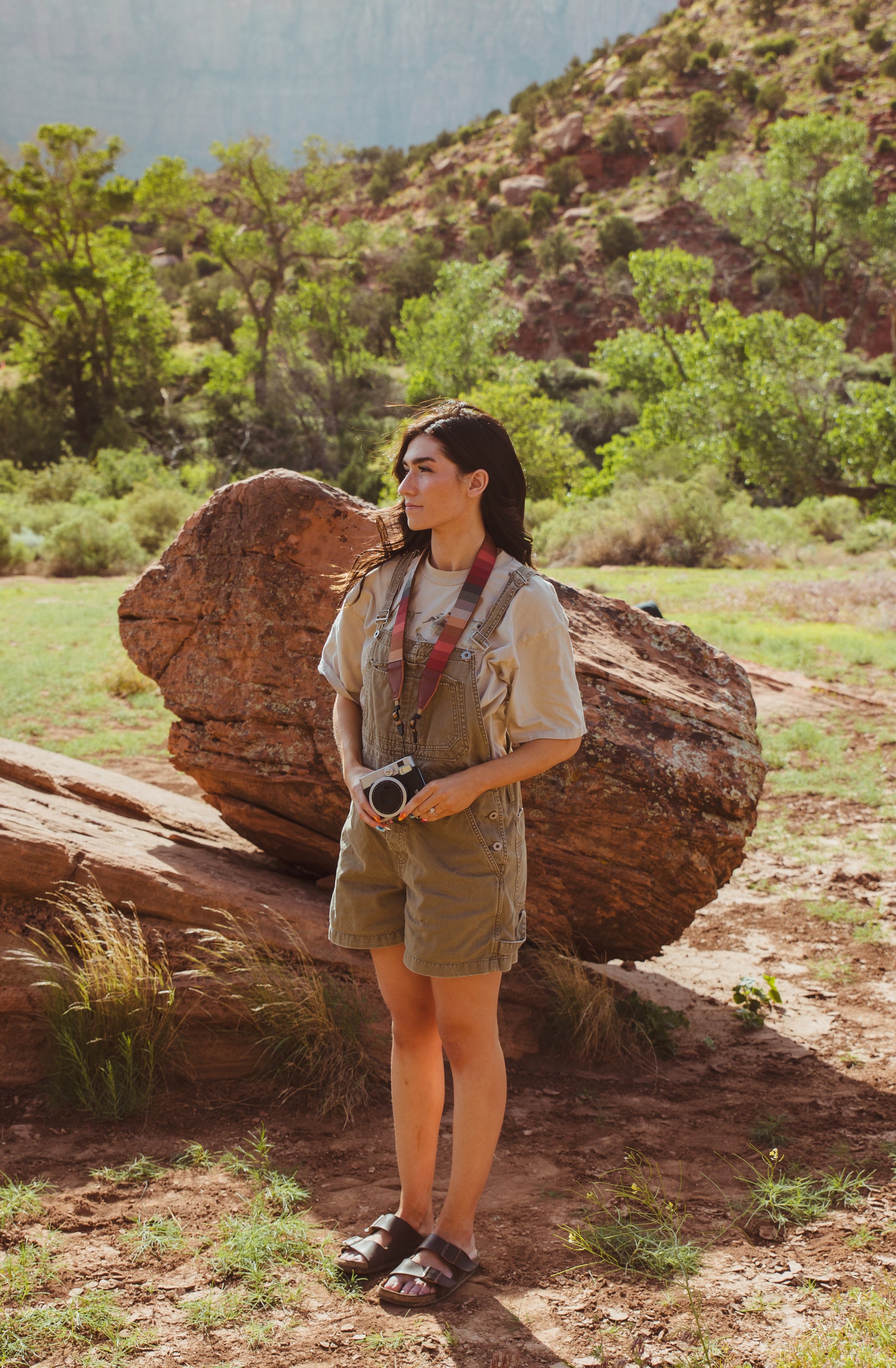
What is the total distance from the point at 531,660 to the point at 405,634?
318 millimetres

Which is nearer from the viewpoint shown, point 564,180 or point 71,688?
point 71,688

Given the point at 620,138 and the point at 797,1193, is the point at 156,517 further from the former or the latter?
the point at 620,138

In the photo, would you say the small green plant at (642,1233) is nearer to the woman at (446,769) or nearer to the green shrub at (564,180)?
the woman at (446,769)

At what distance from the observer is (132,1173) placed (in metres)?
2.92

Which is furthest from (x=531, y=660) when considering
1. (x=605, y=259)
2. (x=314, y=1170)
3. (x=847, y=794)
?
(x=605, y=259)

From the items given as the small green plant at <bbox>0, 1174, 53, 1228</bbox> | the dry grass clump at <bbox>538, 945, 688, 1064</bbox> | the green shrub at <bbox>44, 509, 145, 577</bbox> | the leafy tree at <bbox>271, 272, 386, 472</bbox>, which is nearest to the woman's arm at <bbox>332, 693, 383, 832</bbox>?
the small green plant at <bbox>0, 1174, 53, 1228</bbox>

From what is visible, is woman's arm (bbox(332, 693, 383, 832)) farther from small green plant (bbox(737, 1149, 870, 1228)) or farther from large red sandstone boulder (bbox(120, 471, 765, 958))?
small green plant (bbox(737, 1149, 870, 1228))

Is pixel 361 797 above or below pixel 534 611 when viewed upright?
below

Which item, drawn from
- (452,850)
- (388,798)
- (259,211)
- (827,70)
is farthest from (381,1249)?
(827,70)

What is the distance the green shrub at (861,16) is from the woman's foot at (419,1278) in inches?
2776

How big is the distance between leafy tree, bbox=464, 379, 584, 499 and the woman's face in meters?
24.4

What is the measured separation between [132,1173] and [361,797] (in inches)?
63.6

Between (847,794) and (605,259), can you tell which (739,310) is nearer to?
(605,259)

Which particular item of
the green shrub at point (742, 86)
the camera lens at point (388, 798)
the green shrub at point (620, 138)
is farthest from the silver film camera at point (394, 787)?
the green shrub at point (742, 86)
